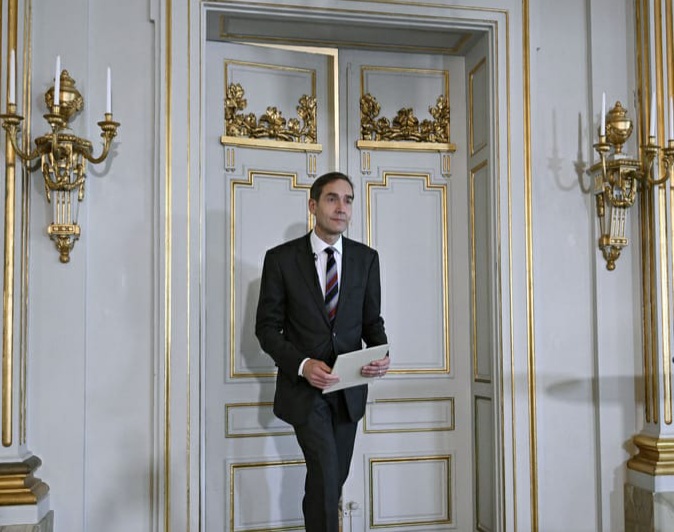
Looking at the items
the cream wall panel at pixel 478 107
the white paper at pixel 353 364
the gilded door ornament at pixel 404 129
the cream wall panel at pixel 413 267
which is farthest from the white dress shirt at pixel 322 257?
the cream wall panel at pixel 478 107

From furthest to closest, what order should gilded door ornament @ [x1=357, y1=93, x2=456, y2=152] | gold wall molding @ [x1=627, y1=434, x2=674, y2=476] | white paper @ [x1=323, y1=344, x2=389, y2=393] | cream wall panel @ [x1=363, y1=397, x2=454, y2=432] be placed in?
1. gilded door ornament @ [x1=357, y1=93, x2=456, y2=152]
2. cream wall panel @ [x1=363, y1=397, x2=454, y2=432]
3. gold wall molding @ [x1=627, y1=434, x2=674, y2=476]
4. white paper @ [x1=323, y1=344, x2=389, y2=393]

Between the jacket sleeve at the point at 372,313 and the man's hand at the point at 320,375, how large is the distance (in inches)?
17.1

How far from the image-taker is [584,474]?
170 inches

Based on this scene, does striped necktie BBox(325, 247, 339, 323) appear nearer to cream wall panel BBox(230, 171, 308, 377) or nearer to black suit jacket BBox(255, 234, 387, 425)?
black suit jacket BBox(255, 234, 387, 425)

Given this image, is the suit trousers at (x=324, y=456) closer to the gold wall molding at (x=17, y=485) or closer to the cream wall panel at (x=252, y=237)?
the cream wall panel at (x=252, y=237)

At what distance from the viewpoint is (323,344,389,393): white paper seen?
3.37 meters

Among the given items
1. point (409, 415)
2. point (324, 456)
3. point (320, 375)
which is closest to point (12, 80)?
point (320, 375)

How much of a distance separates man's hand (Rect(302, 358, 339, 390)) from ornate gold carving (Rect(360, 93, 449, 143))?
1.65 meters

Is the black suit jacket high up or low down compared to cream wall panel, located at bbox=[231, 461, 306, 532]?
up

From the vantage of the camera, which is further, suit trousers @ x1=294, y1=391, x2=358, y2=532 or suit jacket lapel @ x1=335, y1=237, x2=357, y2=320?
suit jacket lapel @ x1=335, y1=237, x2=357, y2=320

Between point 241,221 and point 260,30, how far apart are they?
965mm

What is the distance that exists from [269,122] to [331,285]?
119 cm

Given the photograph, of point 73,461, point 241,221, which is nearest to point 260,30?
point 241,221

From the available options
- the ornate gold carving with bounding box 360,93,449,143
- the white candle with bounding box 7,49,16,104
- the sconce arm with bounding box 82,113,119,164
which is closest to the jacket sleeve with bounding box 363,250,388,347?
the ornate gold carving with bounding box 360,93,449,143
